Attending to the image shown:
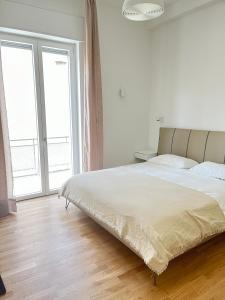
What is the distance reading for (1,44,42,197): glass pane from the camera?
3295 mm

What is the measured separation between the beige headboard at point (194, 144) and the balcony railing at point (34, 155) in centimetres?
171

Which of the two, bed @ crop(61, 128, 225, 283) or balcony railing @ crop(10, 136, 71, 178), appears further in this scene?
balcony railing @ crop(10, 136, 71, 178)

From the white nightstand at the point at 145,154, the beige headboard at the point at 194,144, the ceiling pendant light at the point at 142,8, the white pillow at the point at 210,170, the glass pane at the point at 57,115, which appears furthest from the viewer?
the white nightstand at the point at 145,154

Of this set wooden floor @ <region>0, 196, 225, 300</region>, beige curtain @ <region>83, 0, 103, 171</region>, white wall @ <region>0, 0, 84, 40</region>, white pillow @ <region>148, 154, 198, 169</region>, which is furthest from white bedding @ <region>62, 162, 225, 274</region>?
white wall @ <region>0, 0, 84, 40</region>

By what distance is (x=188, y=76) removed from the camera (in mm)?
3723

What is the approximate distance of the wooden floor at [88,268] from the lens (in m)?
1.79

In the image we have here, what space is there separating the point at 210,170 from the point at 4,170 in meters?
2.70

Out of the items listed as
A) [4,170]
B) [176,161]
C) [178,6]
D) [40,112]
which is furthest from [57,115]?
[178,6]

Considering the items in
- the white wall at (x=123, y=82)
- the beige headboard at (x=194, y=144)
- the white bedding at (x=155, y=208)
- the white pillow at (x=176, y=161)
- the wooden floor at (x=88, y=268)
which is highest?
the white wall at (x=123, y=82)

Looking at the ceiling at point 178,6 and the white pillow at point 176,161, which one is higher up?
the ceiling at point 178,6

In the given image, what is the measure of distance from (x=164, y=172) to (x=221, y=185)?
795mm

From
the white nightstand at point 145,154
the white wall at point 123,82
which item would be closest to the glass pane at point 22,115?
the white wall at point 123,82

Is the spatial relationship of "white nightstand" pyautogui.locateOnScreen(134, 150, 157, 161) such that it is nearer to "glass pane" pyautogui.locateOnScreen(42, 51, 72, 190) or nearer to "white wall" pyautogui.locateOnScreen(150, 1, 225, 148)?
"white wall" pyautogui.locateOnScreen(150, 1, 225, 148)

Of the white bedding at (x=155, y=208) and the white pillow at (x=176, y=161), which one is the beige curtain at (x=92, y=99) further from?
the white pillow at (x=176, y=161)
